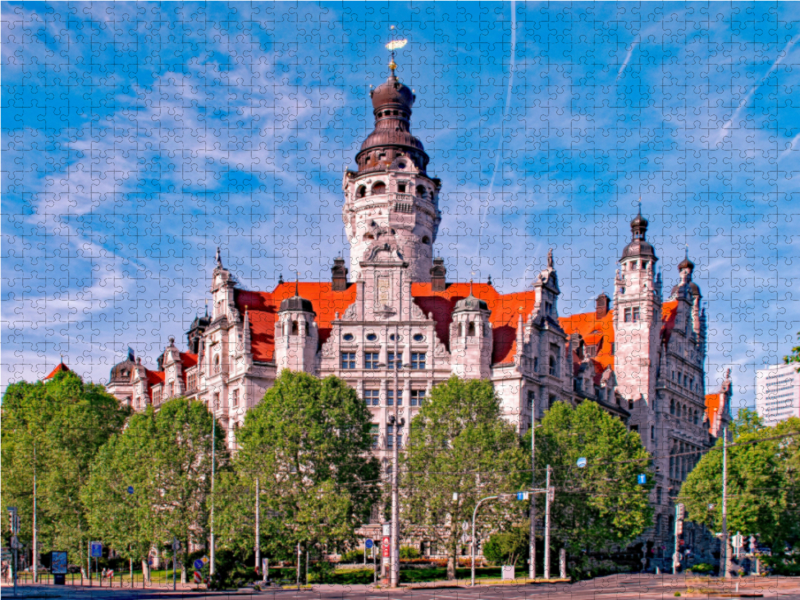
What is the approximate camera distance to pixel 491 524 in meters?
67.8

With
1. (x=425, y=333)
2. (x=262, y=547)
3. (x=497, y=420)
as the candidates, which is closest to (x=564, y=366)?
(x=425, y=333)

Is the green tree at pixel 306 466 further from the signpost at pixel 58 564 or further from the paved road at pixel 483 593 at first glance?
the signpost at pixel 58 564

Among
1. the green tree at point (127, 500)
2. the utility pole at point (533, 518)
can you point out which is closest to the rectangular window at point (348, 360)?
the green tree at point (127, 500)

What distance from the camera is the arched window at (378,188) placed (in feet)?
353

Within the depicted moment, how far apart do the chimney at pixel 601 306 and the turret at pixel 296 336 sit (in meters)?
46.3

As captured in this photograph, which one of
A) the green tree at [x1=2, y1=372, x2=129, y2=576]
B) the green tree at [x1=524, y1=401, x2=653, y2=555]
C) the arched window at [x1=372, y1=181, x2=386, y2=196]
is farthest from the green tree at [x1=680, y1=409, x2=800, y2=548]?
the green tree at [x1=2, y1=372, x2=129, y2=576]

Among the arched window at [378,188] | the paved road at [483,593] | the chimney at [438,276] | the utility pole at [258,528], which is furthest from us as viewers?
the arched window at [378,188]

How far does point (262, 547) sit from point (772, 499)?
44753 millimetres

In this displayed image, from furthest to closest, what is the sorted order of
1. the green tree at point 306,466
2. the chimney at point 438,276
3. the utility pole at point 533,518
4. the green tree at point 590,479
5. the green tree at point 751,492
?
the chimney at point 438,276
the green tree at point 751,492
the green tree at point 590,479
the utility pole at point 533,518
the green tree at point 306,466

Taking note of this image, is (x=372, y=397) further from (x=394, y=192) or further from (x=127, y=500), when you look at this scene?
(x=394, y=192)

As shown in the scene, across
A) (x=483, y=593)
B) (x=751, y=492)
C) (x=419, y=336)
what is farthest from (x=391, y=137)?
(x=483, y=593)

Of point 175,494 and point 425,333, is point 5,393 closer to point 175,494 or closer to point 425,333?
point 175,494

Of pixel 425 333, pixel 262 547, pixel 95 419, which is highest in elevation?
pixel 425 333

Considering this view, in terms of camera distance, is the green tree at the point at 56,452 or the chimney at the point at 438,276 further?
the chimney at the point at 438,276
